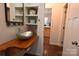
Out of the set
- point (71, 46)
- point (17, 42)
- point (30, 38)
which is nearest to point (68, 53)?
point (71, 46)

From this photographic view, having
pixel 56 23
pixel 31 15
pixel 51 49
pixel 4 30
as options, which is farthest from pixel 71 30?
pixel 4 30

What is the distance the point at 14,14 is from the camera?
98cm

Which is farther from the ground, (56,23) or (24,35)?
(56,23)

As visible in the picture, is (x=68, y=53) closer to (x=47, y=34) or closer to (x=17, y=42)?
(x=47, y=34)

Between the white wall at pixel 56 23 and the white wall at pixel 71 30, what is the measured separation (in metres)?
0.06

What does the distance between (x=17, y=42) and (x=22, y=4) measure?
386mm

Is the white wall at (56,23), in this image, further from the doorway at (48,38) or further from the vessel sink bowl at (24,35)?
the vessel sink bowl at (24,35)

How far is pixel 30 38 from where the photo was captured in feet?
3.35

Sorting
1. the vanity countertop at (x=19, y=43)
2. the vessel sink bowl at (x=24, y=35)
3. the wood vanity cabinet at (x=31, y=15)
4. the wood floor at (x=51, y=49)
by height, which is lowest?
the wood floor at (x=51, y=49)

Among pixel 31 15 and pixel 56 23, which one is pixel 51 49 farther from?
pixel 31 15

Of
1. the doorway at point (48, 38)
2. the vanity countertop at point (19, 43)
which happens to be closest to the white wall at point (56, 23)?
the doorway at point (48, 38)

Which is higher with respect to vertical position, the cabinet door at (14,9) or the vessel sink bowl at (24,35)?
the cabinet door at (14,9)

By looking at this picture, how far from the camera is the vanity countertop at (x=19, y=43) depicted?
0.94 m

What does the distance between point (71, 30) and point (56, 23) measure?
168 mm
